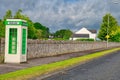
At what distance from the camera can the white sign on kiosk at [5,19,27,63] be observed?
24.8 meters

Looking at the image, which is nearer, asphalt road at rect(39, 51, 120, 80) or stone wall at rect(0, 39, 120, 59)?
asphalt road at rect(39, 51, 120, 80)

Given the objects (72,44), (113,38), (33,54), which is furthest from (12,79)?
(113,38)

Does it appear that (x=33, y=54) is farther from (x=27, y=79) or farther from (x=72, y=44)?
(x=72, y=44)

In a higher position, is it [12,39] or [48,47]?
[12,39]

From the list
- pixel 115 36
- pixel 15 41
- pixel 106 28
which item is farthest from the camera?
pixel 106 28

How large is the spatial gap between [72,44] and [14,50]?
28.6 meters

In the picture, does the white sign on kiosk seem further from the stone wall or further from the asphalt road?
the asphalt road

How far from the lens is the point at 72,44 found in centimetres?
5316

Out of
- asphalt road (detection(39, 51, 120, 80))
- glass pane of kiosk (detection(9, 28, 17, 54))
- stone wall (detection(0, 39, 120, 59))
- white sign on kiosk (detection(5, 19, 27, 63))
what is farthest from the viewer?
stone wall (detection(0, 39, 120, 59))

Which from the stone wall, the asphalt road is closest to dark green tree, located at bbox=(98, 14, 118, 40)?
the stone wall

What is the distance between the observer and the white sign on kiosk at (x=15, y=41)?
→ 24766mm

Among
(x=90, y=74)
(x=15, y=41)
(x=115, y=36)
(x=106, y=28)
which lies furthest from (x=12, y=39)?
(x=106, y=28)

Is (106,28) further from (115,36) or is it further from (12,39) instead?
(12,39)

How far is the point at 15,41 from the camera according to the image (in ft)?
82.9
